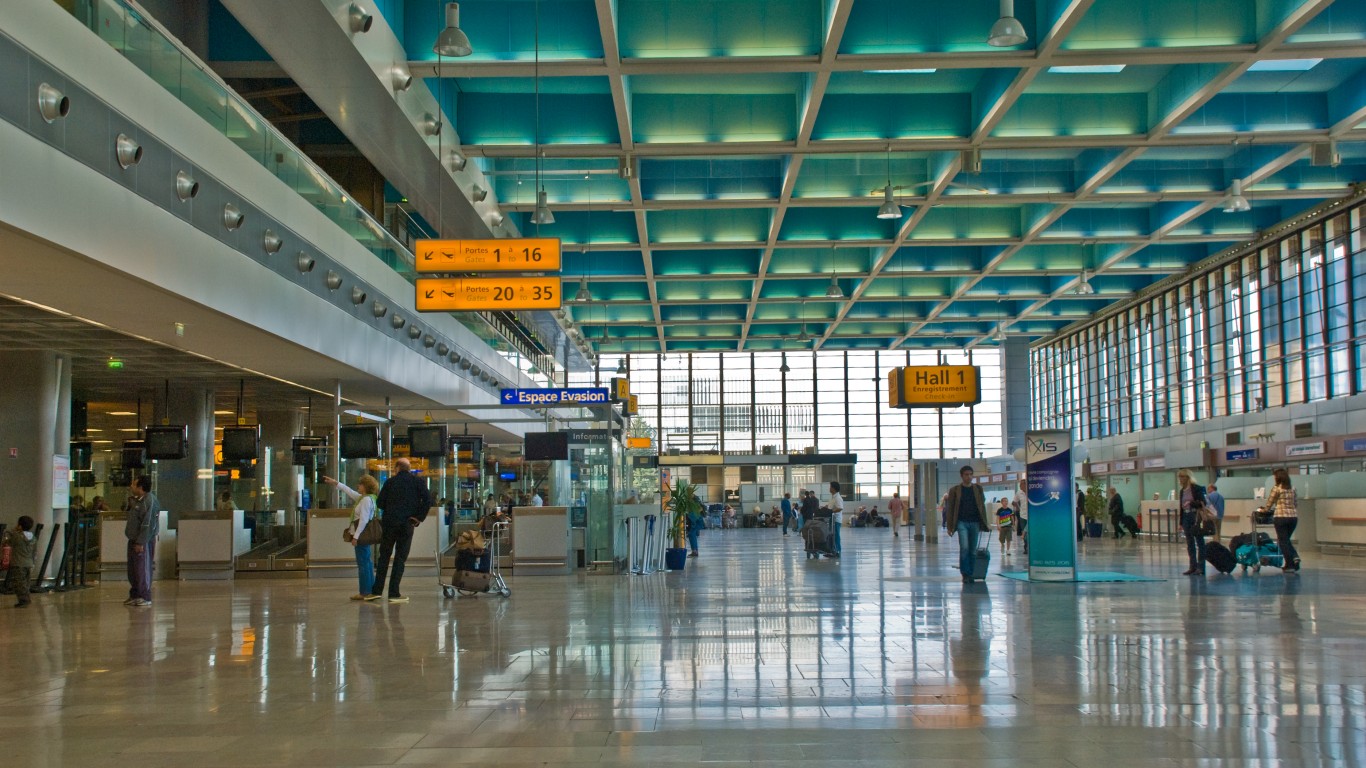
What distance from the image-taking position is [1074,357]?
46938 millimetres

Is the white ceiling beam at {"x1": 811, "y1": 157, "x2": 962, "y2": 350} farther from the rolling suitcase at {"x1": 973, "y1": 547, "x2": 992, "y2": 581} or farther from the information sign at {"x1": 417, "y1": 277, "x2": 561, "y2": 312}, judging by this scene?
the information sign at {"x1": 417, "y1": 277, "x2": 561, "y2": 312}

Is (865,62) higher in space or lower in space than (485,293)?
higher

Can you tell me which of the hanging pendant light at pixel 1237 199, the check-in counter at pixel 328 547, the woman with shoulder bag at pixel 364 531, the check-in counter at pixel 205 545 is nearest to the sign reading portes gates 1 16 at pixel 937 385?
the hanging pendant light at pixel 1237 199

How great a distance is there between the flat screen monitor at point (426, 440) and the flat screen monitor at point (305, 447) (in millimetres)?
3554

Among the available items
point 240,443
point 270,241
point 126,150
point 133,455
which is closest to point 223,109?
point 270,241

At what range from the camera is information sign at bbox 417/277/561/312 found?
15.9 meters

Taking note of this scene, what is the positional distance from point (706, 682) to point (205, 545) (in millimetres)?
14864

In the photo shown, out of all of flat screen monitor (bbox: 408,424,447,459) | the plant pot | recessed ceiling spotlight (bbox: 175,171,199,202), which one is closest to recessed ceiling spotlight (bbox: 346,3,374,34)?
recessed ceiling spotlight (bbox: 175,171,199,202)

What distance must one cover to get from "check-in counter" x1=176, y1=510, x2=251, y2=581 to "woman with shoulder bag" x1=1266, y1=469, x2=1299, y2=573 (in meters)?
16.0

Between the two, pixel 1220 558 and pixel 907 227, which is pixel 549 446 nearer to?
pixel 1220 558

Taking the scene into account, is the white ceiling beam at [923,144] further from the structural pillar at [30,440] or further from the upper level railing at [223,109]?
the structural pillar at [30,440]

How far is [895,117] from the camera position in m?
19.9

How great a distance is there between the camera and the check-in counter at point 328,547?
1950cm

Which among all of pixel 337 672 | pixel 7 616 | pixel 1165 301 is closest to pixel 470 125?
pixel 7 616
